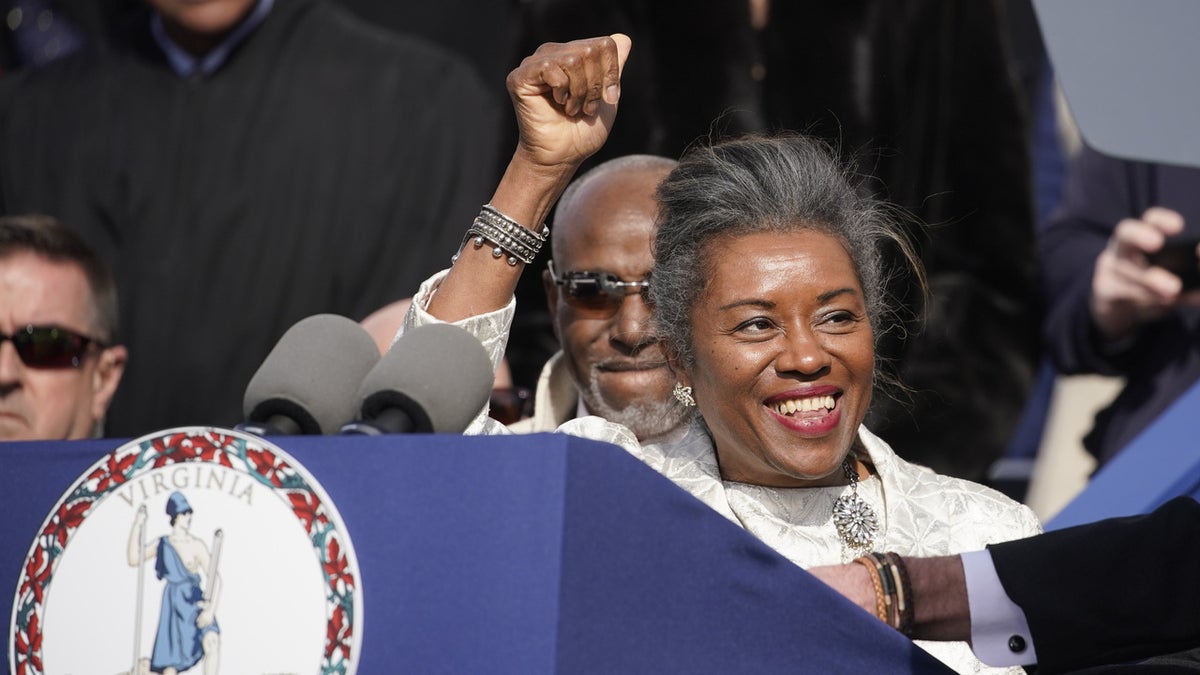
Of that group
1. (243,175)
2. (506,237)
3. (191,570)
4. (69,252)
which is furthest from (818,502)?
(243,175)

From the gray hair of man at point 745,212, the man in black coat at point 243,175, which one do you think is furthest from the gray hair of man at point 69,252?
the gray hair of man at point 745,212

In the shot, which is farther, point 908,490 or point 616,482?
point 908,490

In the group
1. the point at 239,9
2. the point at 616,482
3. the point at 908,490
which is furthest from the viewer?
the point at 239,9

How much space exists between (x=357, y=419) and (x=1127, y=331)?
2310 mm

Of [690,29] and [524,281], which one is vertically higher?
[690,29]

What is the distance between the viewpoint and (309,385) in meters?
1.38

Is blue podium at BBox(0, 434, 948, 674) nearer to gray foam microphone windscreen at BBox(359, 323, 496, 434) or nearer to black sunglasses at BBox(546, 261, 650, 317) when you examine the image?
gray foam microphone windscreen at BBox(359, 323, 496, 434)

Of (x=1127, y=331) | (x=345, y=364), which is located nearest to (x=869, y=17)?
(x=1127, y=331)

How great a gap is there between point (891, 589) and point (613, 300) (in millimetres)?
1153

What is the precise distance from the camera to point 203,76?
12.4 ft

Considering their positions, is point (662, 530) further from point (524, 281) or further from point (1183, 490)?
point (524, 281)

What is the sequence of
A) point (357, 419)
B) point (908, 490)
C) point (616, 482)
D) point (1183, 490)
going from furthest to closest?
1. point (1183, 490)
2. point (908, 490)
3. point (357, 419)
4. point (616, 482)

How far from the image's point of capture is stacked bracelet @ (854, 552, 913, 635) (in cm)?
160

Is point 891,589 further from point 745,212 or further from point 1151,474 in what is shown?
point 1151,474
